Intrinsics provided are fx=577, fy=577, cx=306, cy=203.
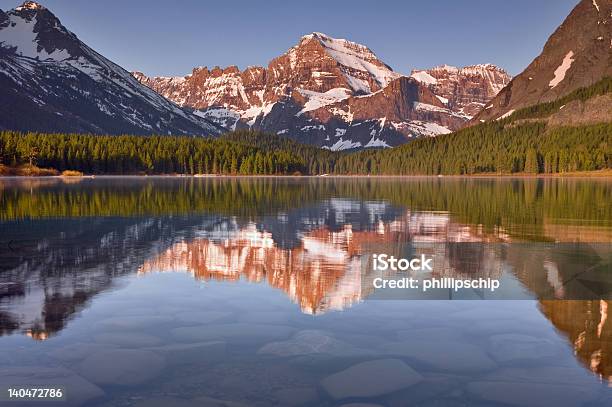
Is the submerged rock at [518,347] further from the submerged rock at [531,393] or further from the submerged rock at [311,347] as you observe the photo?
the submerged rock at [311,347]

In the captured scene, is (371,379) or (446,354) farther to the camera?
(446,354)

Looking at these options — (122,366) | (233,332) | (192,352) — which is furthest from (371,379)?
(122,366)

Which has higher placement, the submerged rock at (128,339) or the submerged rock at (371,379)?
the submerged rock at (128,339)

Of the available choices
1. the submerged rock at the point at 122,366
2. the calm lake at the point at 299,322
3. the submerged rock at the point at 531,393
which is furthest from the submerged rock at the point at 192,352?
the submerged rock at the point at 531,393

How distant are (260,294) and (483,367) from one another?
9.63 metres

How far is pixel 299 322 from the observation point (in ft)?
57.7

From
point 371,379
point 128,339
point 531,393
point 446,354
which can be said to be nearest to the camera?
point 531,393

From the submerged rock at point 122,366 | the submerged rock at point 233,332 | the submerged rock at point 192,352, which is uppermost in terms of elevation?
the submerged rock at point 233,332

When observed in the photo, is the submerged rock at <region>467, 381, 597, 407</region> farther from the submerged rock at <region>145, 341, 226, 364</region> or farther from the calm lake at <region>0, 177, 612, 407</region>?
the submerged rock at <region>145, 341, 226, 364</region>

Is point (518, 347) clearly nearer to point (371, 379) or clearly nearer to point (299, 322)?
point (371, 379)

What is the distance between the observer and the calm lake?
41.3 feet

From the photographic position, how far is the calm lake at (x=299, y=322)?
1259 cm

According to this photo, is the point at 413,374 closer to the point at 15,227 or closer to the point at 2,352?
the point at 2,352

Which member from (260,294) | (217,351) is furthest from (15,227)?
(217,351)
